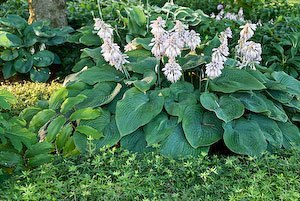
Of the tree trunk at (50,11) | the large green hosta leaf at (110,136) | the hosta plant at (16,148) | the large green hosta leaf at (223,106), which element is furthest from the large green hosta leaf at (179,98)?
the tree trunk at (50,11)

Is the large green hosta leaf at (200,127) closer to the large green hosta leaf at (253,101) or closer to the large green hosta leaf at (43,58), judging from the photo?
the large green hosta leaf at (253,101)

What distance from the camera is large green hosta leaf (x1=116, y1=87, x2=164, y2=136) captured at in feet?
11.4

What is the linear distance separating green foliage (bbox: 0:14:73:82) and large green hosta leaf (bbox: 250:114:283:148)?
95.0 inches

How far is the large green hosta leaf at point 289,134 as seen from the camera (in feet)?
11.9

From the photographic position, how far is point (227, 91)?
143 inches

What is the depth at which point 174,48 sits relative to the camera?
352cm

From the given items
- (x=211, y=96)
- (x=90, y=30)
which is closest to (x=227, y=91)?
(x=211, y=96)

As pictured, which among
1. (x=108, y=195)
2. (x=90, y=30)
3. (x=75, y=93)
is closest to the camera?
(x=108, y=195)

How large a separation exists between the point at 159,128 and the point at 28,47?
2391mm

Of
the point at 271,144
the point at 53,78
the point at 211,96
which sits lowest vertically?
the point at 53,78

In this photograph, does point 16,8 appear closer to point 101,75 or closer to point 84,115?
point 101,75

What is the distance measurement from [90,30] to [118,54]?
133 centimetres

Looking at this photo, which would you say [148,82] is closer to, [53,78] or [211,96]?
[211,96]

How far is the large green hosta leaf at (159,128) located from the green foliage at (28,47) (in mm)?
2018
